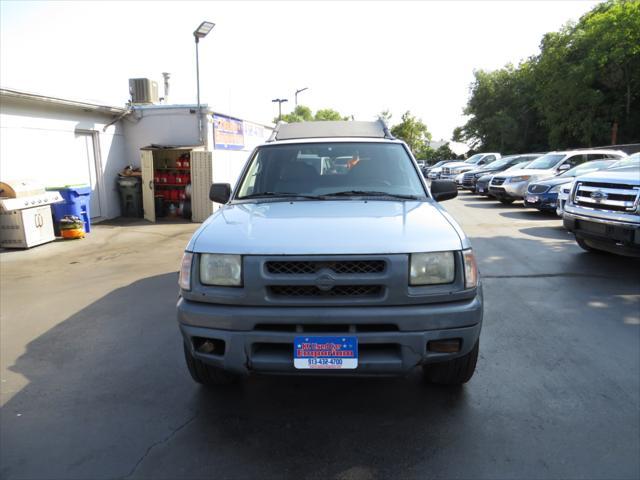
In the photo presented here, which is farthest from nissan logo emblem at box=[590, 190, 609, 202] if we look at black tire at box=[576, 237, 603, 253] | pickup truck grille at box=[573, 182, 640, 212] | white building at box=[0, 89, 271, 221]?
white building at box=[0, 89, 271, 221]

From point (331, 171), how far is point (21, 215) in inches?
294

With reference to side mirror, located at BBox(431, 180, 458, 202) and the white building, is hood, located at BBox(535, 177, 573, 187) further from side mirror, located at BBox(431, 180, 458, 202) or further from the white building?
side mirror, located at BBox(431, 180, 458, 202)

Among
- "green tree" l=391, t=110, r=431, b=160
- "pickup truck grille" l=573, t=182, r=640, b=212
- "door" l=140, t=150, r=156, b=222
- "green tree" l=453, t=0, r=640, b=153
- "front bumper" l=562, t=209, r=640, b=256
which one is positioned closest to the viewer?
"front bumper" l=562, t=209, r=640, b=256

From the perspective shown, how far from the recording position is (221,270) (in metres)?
2.69

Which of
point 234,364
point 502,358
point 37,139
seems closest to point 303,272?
point 234,364

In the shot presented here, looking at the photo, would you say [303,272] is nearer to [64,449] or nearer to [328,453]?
[328,453]

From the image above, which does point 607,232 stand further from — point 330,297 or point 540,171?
point 540,171

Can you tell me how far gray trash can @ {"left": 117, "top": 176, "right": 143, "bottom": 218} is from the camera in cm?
1289

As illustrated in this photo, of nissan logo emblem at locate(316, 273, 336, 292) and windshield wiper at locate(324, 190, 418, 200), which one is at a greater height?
windshield wiper at locate(324, 190, 418, 200)

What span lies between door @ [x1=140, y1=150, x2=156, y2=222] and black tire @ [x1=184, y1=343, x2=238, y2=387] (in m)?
10.0

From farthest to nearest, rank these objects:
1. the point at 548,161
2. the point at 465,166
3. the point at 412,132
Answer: the point at 412,132 < the point at 465,166 < the point at 548,161

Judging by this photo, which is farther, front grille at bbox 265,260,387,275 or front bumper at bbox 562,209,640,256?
front bumper at bbox 562,209,640,256

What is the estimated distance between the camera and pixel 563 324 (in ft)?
14.8

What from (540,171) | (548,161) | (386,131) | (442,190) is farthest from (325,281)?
(548,161)
